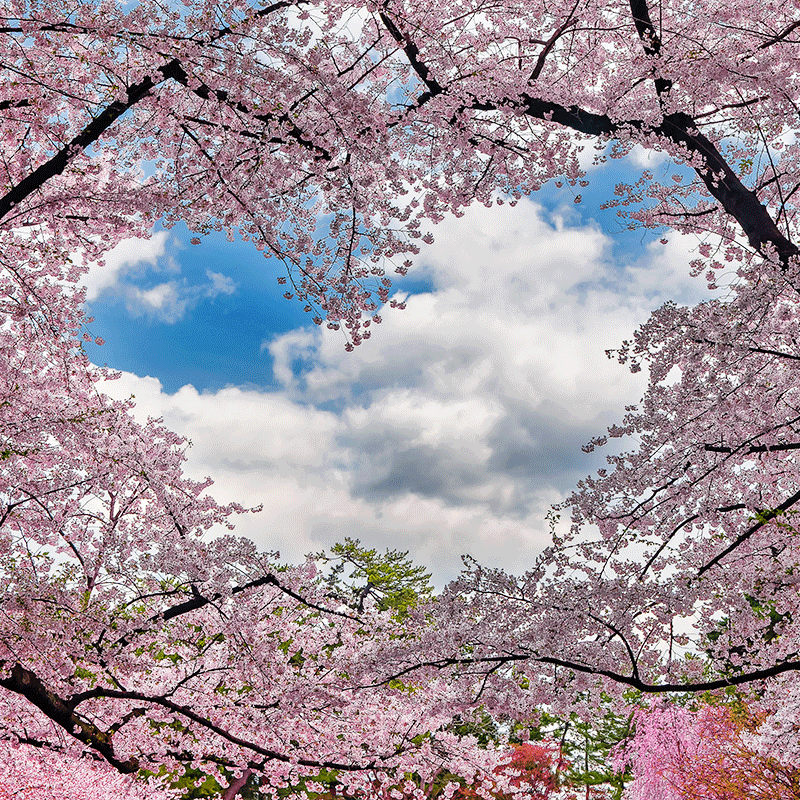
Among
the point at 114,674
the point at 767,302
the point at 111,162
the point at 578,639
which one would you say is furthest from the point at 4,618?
the point at 767,302

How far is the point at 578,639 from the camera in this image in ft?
17.1

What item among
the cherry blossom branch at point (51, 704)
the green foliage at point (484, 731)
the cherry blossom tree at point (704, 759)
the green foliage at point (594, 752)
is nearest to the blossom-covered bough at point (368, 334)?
the cherry blossom branch at point (51, 704)

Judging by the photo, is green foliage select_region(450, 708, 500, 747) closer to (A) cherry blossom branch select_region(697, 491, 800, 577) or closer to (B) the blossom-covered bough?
(B) the blossom-covered bough

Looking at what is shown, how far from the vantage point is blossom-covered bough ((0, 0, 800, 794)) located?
16.6ft

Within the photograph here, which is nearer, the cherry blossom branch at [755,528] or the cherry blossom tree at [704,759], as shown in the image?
the cherry blossom branch at [755,528]

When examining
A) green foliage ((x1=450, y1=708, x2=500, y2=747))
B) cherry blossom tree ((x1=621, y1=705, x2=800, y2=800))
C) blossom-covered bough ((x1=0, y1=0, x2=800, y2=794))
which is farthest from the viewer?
green foliage ((x1=450, y1=708, x2=500, y2=747))

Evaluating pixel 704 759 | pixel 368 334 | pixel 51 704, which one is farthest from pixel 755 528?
pixel 704 759

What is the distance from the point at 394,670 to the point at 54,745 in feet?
15.1

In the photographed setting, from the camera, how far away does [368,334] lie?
6.04 meters

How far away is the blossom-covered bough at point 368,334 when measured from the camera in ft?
16.6

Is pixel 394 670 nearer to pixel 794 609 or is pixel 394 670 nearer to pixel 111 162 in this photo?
pixel 794 609

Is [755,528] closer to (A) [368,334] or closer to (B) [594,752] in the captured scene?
(A) [368,334]

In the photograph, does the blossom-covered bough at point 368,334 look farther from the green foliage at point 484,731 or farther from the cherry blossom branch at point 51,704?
the green foliage at point 484,731

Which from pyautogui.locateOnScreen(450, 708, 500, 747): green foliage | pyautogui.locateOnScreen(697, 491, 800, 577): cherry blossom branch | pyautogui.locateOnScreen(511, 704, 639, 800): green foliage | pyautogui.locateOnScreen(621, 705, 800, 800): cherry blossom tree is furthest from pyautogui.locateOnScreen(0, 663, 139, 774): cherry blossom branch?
pyautogui.locateOnScreen(511, 704, 639, 800): green foliage
